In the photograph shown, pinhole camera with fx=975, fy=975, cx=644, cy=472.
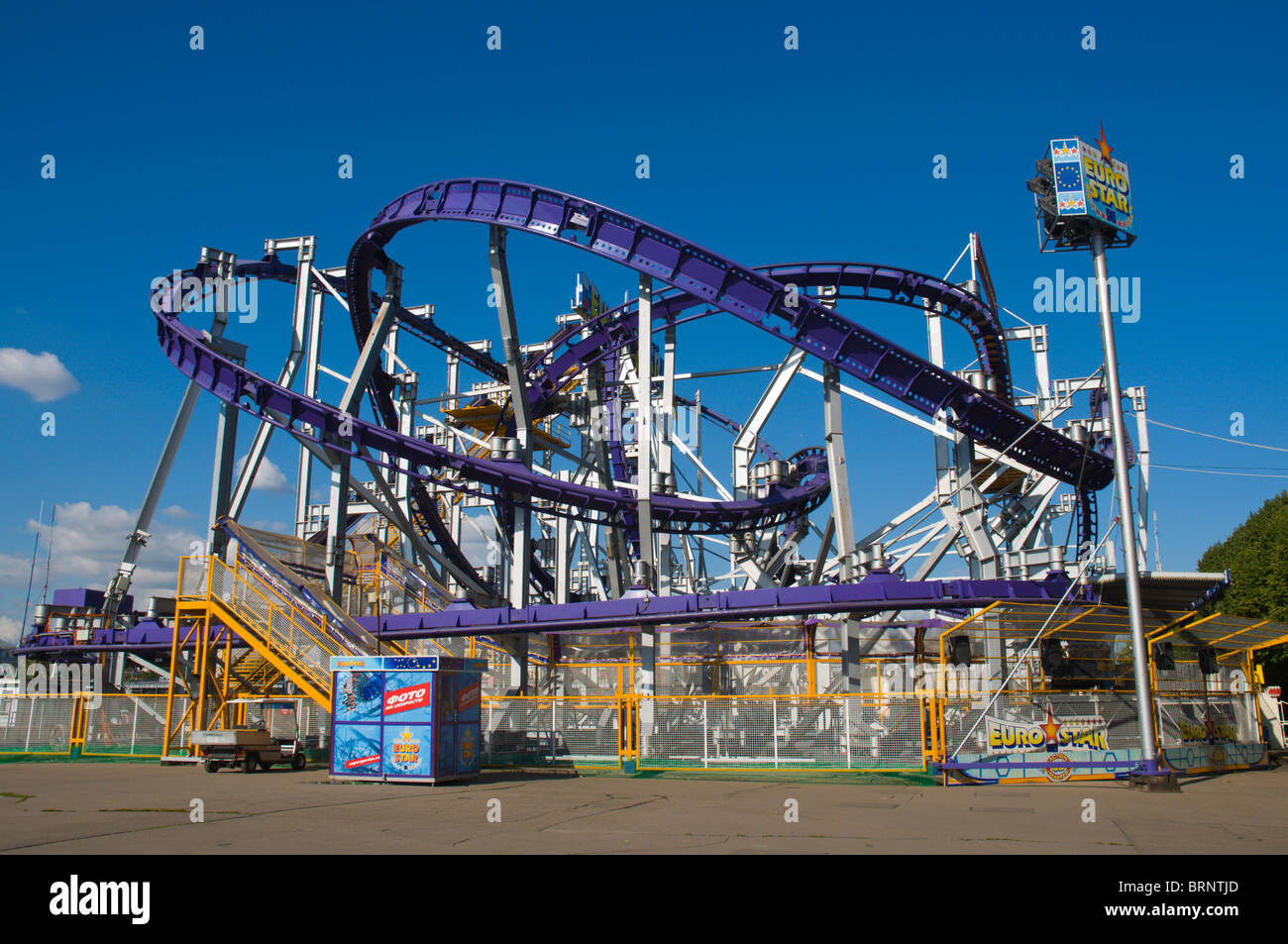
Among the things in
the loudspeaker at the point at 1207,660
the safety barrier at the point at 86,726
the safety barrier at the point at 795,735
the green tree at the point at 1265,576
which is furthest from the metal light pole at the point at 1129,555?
the green tree at the point at 1265,576

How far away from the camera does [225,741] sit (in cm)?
2066

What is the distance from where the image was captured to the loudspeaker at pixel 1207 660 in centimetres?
2112

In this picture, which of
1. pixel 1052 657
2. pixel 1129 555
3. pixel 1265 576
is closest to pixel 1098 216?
pixel 1129 555

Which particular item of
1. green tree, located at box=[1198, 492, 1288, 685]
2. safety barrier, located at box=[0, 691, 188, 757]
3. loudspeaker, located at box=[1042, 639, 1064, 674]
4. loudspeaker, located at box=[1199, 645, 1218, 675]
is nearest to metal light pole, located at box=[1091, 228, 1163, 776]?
loudspeaker, located at box=[1042, 639, 1064, 674]

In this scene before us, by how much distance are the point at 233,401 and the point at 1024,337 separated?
24005mm

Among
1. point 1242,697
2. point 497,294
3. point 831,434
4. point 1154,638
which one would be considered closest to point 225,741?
point 497,294

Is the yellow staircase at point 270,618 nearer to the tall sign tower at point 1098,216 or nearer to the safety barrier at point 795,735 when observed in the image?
the safety barrier at point 795,735

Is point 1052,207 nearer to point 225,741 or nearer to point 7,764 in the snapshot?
point 225,741

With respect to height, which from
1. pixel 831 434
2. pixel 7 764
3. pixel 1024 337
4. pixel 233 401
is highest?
pixel 1024 337

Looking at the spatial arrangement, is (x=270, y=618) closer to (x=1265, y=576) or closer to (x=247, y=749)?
(x=247, y=749)

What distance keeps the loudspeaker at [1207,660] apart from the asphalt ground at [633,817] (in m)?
→ 3.02
